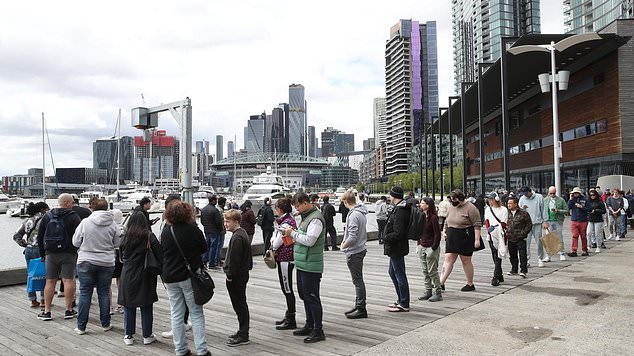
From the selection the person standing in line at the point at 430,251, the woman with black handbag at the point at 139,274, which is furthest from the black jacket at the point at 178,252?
the person standing in line at the point at 430,251

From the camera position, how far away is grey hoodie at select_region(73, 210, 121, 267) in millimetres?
6027

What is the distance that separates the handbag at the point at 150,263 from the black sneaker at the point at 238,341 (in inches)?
46.8

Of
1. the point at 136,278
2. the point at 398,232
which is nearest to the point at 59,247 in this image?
the point at 136,278

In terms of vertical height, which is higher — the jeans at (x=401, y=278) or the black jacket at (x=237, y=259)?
the black jacket at (x=237, y=259)

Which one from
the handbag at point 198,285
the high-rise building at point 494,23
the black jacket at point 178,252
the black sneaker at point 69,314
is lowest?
the black sneaker at point 69,314

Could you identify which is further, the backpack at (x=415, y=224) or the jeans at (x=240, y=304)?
the backpack at (x=415, y=224)

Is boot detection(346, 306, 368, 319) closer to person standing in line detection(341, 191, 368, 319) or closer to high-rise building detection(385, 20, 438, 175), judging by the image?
person standing in line detection(341, 191, 368, 319)

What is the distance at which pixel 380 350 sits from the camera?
16.4 ft

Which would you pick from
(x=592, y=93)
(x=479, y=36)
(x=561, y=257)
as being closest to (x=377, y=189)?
(x=479, y=36)

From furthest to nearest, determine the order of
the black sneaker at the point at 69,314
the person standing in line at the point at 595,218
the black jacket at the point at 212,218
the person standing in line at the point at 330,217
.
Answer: the person standing in line at the point at 330,217
the person standing in line at the point at 595,218
the black jacket at the point at 212,218
the black sneaker at the point at 69,314

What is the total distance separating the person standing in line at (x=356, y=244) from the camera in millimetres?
6355

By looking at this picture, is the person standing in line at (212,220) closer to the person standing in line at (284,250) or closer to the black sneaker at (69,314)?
the black sneaker at (69,314)

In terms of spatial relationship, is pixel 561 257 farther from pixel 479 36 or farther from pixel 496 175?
pixel 479 36

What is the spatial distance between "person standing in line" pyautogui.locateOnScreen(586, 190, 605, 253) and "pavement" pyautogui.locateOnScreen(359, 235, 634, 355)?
3997mm
